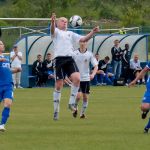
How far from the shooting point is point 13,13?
7319 centimetres

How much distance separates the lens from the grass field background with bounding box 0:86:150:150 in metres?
14.1

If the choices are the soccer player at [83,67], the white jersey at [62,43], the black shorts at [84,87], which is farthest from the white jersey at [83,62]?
the white jersey at [62,43]

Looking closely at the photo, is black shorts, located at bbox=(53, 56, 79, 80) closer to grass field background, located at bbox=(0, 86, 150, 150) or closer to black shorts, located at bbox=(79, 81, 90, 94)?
grass field background, located at bbox=(0, 86, 150, 150)

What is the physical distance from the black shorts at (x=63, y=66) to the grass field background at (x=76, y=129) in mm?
1139

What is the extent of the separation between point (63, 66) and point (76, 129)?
2687 mm

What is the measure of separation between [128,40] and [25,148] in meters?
29.0

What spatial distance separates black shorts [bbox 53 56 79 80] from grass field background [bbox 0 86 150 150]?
1.14 meters

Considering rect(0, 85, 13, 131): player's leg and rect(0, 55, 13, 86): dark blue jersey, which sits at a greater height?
rect(0, 55, 13, 86): dark blue jersey

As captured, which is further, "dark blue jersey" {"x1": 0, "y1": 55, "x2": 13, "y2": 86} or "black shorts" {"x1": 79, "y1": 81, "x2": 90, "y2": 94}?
"black shorts" {"x1": 79, "y1": 81, "x2": 90, "y2": 94}

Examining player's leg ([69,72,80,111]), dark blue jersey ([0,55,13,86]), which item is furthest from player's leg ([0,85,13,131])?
player's leg ([69,72,80,111])

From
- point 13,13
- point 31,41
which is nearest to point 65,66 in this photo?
point 31,41

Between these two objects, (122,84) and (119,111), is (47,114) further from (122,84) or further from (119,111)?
(122,84)

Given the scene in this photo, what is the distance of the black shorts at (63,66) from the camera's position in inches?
759

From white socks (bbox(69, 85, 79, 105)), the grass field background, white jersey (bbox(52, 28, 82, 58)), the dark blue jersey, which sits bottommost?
the grass field background
